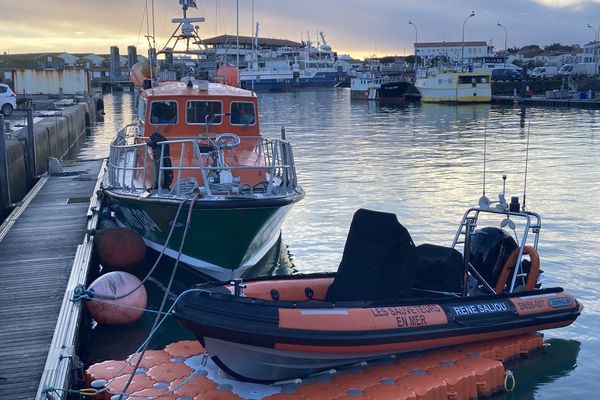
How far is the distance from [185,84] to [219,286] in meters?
7.35

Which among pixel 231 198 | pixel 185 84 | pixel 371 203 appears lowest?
pixel 371 203

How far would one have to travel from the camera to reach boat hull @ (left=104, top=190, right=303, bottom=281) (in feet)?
34.4

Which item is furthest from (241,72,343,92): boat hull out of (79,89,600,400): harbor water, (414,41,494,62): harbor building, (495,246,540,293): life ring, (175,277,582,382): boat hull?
(175,277,582,382): boat hull

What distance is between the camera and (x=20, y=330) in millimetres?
7750

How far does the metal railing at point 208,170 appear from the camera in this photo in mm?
10867

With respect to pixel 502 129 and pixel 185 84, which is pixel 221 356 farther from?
pixel 502 129

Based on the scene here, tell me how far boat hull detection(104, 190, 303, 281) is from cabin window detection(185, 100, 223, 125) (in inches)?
87.4

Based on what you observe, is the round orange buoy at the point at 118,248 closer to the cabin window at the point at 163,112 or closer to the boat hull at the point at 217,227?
the boat hull at the point at 217,227

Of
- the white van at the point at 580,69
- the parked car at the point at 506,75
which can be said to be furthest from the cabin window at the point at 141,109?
the white van at the point at 580,69

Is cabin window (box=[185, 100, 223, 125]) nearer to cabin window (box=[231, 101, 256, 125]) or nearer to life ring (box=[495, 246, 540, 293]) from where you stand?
cabin window (box=[231, 101, 256, 125])

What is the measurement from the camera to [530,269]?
9.07 m

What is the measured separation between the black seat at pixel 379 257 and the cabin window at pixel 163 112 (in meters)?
6.27

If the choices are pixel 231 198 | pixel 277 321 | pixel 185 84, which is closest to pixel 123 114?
pixel 185 84

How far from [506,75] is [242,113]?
2729 inches
